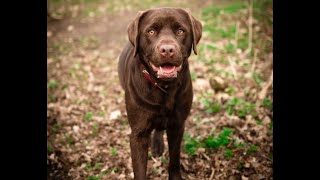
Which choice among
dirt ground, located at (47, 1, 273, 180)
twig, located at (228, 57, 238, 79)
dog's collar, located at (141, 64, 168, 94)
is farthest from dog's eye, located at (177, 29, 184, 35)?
twig, located at (228, 57, 238, 79)

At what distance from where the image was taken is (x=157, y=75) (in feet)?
10.9

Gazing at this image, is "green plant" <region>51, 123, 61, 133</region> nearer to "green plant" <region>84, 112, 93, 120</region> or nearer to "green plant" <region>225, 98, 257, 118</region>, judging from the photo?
"green plant" <region>84, 112, 93, 120</region>

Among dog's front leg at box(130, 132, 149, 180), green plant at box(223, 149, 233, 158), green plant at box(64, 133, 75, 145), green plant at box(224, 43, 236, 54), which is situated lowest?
green plant at box(64, 133, 75, 145)

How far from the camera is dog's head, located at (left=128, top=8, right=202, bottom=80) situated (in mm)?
3209

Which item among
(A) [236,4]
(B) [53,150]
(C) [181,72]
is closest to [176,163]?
(C) [181,72]

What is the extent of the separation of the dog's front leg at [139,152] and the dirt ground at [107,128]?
74cm

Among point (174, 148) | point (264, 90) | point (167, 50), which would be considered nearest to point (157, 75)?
point (167, 50)

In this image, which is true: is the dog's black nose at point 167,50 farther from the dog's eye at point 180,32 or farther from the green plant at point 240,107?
the green plant at point 240,107

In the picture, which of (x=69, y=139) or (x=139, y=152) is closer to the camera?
(x=139, y=152)

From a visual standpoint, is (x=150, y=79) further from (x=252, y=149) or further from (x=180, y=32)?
(x=252, y=149)

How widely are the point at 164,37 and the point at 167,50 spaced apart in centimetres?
22
